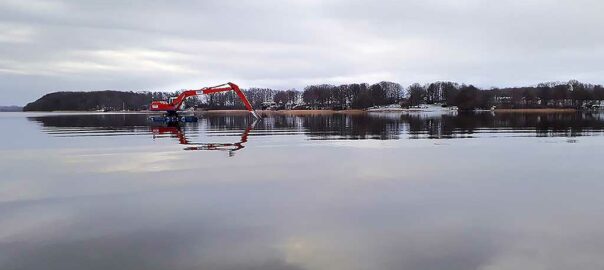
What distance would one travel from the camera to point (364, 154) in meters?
17.5

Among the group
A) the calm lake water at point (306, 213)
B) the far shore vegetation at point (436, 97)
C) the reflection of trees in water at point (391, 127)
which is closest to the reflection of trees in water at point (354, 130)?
the reflection of trees in water at point (391, 127)

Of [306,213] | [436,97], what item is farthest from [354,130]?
[436,97]

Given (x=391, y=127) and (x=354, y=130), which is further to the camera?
(x=391, y=127)

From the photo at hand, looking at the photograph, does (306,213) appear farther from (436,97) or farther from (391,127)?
(436,97)

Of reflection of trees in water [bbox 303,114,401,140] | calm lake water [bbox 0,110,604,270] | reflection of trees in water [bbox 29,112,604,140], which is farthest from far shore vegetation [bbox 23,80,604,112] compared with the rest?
calm lake water [bbox 0,110,604,270]

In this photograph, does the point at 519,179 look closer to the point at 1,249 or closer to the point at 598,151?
the point at 598,151

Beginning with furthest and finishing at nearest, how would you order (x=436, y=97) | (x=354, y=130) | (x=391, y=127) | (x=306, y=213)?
(x=436, y=97), (x=391, y=127), (x=354, y=130), (x=306, y=213)

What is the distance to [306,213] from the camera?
860cm

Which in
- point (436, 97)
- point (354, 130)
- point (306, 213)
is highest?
point (436, 97)

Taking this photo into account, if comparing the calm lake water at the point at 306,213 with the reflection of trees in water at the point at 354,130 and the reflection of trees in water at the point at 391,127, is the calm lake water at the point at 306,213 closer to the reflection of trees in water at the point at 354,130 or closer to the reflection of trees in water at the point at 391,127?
the reflection of trees in water at the point at 354,130

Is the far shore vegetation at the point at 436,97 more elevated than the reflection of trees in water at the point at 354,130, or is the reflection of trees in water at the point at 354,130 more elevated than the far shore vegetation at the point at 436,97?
the far shore vegetation at the point at 436,97

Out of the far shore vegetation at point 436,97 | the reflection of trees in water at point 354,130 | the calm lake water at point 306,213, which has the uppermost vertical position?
the far shore vegetation at point 436,97

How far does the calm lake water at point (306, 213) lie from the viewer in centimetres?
631

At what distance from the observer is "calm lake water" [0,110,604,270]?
6309 mm
